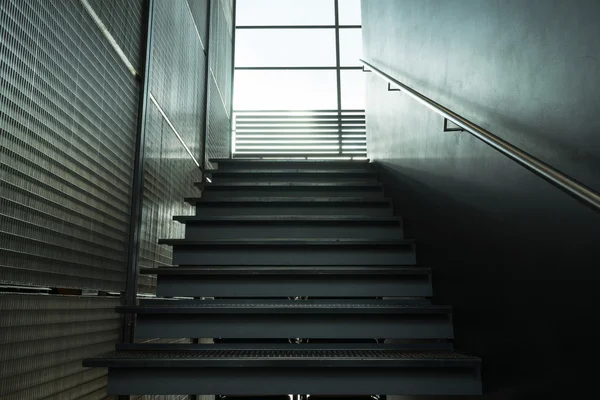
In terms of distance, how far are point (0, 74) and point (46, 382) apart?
916mm

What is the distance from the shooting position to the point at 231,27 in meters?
7.59

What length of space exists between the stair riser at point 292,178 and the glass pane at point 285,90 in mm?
3182

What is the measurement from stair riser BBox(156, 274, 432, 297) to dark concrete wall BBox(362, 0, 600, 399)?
0.59 ft

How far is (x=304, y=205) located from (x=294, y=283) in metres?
0.97

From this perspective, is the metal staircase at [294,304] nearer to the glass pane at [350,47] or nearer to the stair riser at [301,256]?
the stair riser at [301,256]

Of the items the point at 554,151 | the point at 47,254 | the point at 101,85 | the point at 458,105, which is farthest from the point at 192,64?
the point at 554,151

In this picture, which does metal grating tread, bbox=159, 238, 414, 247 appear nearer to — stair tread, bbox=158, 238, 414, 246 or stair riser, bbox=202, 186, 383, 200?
stair tread, bbox=158, 238, 414, 246

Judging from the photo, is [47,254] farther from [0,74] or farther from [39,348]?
[0,74]

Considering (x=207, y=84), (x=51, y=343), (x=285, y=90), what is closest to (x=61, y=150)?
(x=51, y=343)

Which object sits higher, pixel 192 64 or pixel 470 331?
pixel 192 64

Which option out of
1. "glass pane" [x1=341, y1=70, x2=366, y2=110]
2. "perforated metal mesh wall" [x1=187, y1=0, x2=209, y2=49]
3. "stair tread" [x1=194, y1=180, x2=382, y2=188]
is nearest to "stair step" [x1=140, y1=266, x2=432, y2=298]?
"stair tread" [x1=194, y1=180, x2=382, y2=188]

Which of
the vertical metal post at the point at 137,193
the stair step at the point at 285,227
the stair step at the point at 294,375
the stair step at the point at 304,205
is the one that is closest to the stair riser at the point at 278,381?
the stair step at the point at 294,375

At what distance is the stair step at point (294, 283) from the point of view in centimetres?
281

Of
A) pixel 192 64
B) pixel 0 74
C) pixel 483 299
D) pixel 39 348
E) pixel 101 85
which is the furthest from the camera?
pixel 192 64
